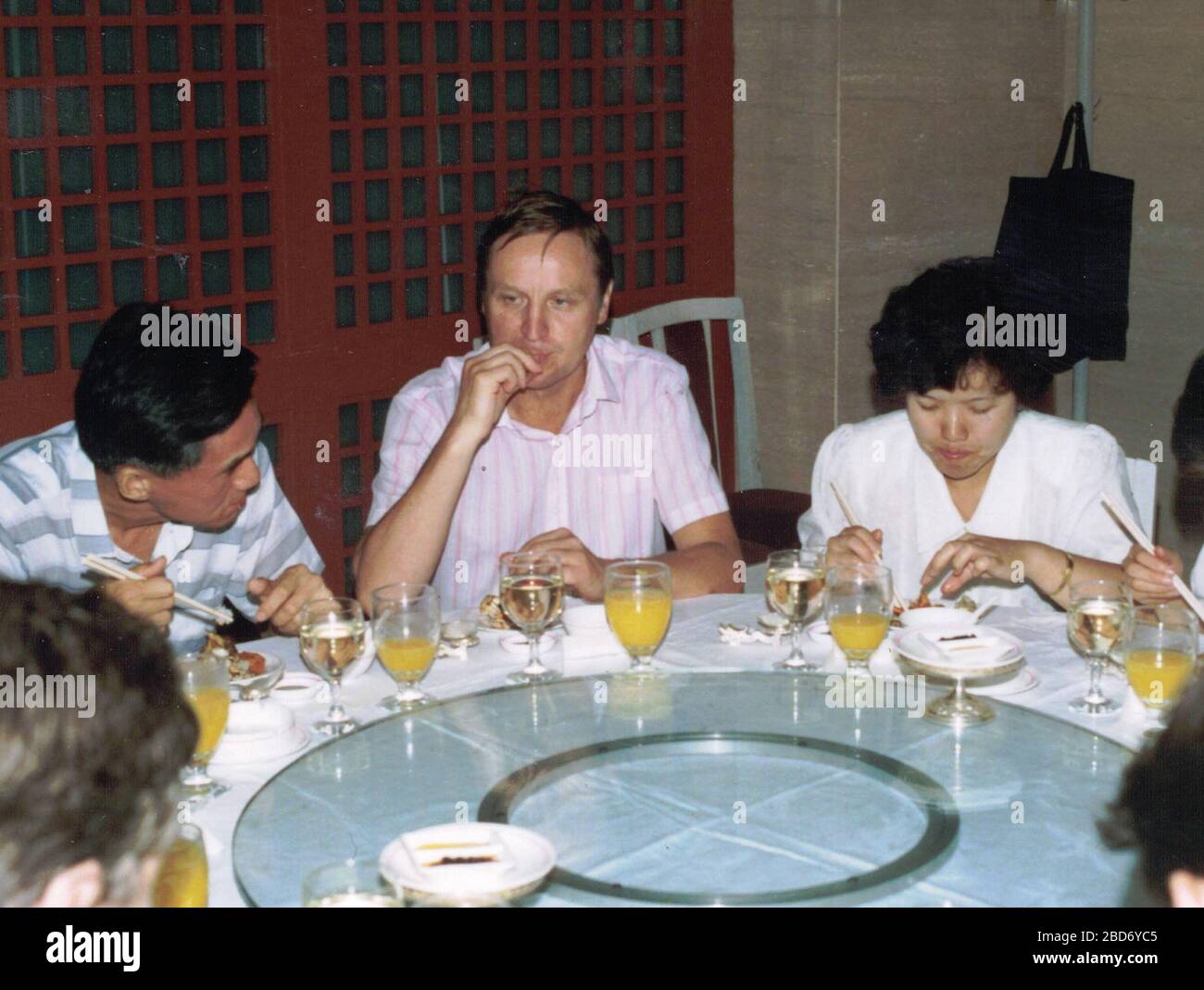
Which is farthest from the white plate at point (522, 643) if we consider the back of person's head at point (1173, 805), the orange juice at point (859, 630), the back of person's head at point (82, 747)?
the back of person's head at point (1173, 805)

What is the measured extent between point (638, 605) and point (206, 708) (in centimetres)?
56

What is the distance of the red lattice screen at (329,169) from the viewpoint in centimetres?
319

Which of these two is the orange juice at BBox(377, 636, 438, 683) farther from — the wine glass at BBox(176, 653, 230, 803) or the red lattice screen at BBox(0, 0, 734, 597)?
the red lattice screen at BBox(0, 0, 734, 597)

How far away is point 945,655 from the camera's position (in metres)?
1.96

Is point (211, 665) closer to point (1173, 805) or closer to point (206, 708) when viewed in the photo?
point (206, 708)

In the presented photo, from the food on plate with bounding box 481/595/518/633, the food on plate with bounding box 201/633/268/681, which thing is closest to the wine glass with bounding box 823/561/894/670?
the food on plate with bounding box 481/595/518/633

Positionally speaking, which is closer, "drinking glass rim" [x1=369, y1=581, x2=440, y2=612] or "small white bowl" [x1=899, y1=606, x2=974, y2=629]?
"drinking glass rim" [x1=369, y1=581, x2=440, y2=612]

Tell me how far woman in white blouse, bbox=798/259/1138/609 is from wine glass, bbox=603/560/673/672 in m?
0.43

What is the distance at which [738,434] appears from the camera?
372 cm

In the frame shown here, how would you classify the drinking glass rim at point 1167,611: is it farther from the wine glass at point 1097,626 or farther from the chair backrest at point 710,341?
the chair backrest at point 710,341

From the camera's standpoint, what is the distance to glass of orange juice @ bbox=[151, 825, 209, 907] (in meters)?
1.37

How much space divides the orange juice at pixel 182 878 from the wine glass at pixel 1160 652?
1057 mm

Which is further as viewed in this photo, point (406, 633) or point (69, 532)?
point (69, 532)

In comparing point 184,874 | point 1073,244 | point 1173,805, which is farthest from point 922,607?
point 1073,244
